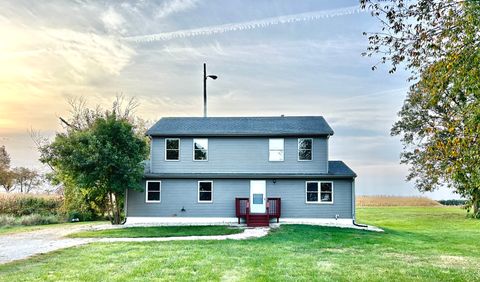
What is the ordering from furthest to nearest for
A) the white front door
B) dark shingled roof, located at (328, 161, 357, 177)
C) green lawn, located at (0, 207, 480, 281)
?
1. the white front door
2. dark shingled roof, located at (328, 161, 357, 177)
3. green lawn, located at (0, 207, 480, 281)

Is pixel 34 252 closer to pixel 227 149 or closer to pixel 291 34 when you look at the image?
pixel 227 149

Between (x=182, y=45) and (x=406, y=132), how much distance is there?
63.9ft

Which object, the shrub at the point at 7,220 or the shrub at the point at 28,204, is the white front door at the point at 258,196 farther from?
the shrub at the point at 28,204

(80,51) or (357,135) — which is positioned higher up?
(80,51)

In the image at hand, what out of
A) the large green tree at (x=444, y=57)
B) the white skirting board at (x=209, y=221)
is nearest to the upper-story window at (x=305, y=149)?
the white skirting board at (x=209, y=221)

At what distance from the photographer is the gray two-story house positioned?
2092cm

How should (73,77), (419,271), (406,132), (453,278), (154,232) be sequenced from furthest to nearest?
(406,132) < (73,77) < (154,232) < (419,271) < (453,278)

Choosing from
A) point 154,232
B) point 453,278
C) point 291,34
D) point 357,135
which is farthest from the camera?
point 357,135

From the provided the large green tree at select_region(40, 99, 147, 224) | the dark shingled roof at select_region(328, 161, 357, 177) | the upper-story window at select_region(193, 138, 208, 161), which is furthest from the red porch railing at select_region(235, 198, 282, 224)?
the large green tree at select_region(40, 99, 147, 224)

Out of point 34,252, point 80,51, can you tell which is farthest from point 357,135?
point 34,252

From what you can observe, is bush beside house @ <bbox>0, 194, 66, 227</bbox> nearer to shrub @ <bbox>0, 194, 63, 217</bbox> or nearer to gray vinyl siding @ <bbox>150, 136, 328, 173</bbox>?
shrub @ <bbox>0, 194, 63, 217</bbox>

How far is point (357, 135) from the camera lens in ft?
83.1

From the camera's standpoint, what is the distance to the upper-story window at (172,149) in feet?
71.5

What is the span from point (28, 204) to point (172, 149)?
1175 cm
